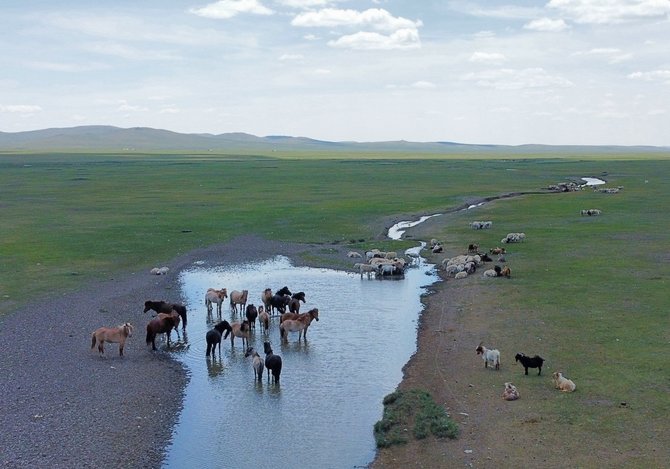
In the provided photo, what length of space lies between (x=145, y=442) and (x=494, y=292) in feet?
57.4

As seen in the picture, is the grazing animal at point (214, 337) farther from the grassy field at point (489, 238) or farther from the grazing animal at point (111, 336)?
the grassy field at point (489, 238)

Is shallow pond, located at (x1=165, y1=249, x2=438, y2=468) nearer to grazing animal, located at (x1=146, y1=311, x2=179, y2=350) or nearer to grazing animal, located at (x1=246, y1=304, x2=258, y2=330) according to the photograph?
grazing animal, located at (x1=246, y1=304, x2=258, y2=330)

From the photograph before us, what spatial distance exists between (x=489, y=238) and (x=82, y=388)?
98.5 ft

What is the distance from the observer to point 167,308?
2608 centimetres

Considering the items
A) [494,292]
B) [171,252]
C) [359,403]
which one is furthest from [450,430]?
[171,252]

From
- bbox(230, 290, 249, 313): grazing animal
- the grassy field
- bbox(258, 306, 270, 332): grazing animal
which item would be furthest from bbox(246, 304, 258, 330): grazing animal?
the grassy field

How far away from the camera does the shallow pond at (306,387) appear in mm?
15930

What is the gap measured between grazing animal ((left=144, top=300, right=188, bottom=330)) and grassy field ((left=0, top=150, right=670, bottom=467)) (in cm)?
570

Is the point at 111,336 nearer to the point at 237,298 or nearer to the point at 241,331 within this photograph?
the point at 241,331

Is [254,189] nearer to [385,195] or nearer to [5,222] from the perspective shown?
[385,195]

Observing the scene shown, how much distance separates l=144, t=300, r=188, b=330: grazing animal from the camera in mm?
25048

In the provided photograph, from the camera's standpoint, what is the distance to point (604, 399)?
57.9 feet

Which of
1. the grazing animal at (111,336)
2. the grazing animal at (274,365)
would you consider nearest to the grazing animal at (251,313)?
the grazing animal at (111,336)

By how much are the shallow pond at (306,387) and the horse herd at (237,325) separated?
15.1 inches
